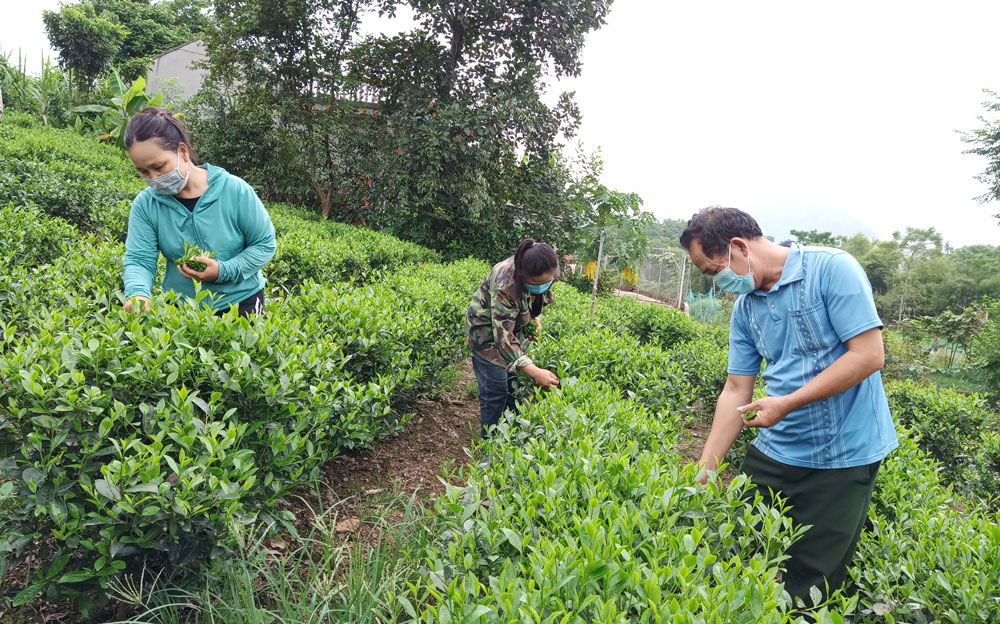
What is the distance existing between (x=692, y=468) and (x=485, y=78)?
1003 centimetres

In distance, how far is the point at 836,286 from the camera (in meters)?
1.96

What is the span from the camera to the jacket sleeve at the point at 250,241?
8.54ft

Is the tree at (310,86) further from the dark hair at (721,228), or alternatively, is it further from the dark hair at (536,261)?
the dark hair at (721,228)

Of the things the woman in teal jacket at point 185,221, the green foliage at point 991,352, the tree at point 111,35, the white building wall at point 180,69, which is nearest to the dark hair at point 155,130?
the woman in teal jacket at point 185,221

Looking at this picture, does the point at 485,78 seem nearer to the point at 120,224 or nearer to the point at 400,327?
the point at 120,224

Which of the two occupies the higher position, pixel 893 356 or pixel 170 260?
pixel 170 260

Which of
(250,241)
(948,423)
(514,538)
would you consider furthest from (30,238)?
(948,423)

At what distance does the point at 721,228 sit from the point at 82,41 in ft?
104

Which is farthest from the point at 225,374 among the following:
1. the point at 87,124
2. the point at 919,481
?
the point at 87,124

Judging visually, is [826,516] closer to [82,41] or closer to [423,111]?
[423,111]

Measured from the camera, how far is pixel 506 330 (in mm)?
3244

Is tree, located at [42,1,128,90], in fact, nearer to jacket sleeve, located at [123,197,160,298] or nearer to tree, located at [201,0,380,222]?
tree, located at [201,0,380,222]

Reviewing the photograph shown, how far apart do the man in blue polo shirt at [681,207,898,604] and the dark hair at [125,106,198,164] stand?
2.42 metres

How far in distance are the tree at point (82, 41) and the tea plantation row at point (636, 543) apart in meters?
30.8
